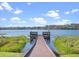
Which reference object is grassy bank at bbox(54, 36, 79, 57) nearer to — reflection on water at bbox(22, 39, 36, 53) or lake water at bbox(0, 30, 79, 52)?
lake water at bbox(0, 30, 79, 52)

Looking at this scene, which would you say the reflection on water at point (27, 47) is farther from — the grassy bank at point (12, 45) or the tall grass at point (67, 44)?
the tall grass at point (67, 44)

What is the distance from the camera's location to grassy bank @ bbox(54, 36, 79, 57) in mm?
3447

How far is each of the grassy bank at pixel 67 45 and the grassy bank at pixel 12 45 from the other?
1.54 feet

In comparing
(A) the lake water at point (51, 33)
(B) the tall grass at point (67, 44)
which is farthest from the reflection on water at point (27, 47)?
(B) the tall grass at point (67, 44)

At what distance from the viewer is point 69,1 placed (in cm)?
341

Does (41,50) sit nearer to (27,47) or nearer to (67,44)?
(27,47)

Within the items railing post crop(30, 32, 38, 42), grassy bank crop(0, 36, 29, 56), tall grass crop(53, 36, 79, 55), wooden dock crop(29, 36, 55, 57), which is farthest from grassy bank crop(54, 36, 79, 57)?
grassy bank crop(0, 36, 29, 56)

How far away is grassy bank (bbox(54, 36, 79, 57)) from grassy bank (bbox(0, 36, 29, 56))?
18.5 inches

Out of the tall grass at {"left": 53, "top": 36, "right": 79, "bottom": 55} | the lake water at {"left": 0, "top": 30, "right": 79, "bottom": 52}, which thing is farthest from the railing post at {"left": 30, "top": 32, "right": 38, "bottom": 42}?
the tall grass at {"left": 53, "top": 36, "right": 79, "bottom": 55}

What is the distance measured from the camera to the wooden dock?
3459 mm

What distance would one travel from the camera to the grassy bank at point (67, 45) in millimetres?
3447

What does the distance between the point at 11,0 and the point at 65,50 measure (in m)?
1.08

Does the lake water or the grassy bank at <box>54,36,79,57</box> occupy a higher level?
the lake water

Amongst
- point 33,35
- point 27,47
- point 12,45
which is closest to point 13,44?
point 12,45
